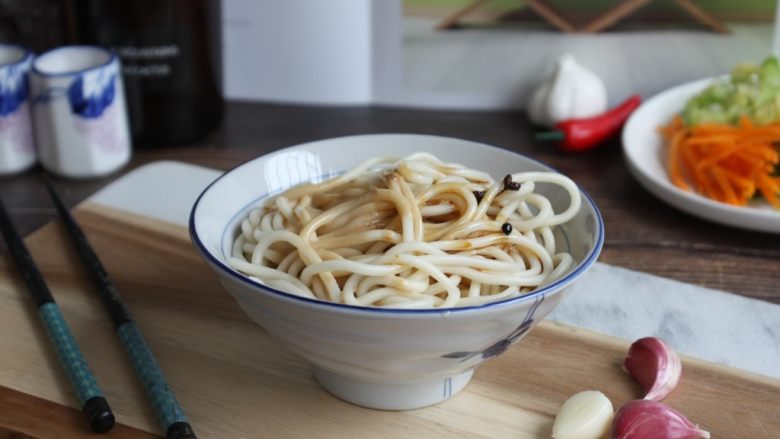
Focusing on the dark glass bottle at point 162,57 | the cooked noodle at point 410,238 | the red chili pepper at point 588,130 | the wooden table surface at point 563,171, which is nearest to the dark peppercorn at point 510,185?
the cooked noodle at point 410,238

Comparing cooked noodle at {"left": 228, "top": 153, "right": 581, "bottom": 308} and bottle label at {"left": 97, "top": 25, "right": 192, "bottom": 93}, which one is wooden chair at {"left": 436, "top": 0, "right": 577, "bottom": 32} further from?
cooked noodle at {"left": 228, "top": 153, "right": 581, "bottom": 308}

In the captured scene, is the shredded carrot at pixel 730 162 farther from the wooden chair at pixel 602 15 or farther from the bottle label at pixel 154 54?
the bottle label at pixel 154 54

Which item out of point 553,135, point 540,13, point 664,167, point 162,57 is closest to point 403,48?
point 540,13

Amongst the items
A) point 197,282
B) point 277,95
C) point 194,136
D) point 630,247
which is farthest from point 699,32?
point 197,282

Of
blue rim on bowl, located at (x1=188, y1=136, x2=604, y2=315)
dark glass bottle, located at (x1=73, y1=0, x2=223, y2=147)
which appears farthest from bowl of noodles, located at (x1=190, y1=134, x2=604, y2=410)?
dark glass bottle, located at (x1=73, y1=0, x2=223, y2=147)

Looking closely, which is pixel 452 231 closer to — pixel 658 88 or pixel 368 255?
pixel 368 255

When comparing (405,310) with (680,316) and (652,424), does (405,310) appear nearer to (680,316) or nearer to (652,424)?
(652,424)
